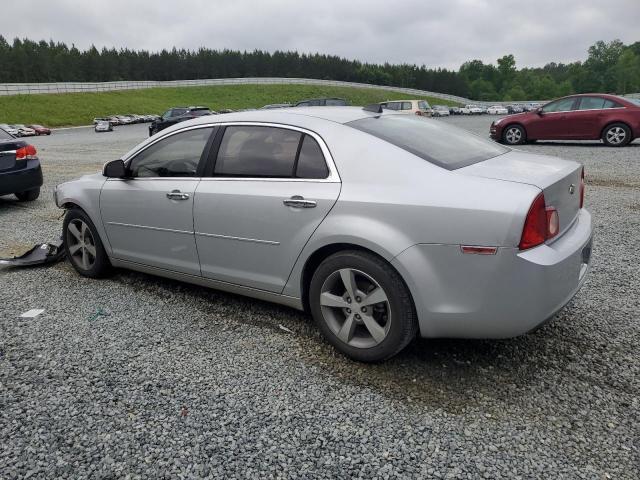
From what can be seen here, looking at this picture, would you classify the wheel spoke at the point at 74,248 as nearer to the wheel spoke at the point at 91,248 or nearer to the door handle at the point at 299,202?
the wheel spoke at the point at 91,248

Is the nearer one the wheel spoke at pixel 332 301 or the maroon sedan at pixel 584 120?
the wheel spoke at pixel 332 301

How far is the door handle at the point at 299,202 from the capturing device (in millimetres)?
3094

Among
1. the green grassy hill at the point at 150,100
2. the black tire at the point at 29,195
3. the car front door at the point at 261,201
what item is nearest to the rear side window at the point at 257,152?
the car front door at the point at 261,201

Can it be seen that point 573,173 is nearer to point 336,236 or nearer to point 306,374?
point 336,236

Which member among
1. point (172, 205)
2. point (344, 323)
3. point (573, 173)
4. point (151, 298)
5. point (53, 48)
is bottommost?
point (151, 298)

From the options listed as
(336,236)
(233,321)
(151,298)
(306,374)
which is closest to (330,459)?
(306,374)

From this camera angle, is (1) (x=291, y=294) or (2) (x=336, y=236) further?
(1) (x=291, y=294)

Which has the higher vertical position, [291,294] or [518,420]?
[291,294]

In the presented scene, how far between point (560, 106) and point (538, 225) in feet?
43.8

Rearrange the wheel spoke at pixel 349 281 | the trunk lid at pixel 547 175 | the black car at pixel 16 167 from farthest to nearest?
the black car at pixel 16 167, the wheel spoke at pixel 349 281, the trunk lid at pixel 547 175

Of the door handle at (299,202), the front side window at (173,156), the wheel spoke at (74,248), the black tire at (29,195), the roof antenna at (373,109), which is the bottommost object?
the black tire at (29,195)

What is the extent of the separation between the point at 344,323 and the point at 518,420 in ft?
3.61

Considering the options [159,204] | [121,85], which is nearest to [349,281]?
[159,204]

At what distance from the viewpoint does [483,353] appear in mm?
3180
